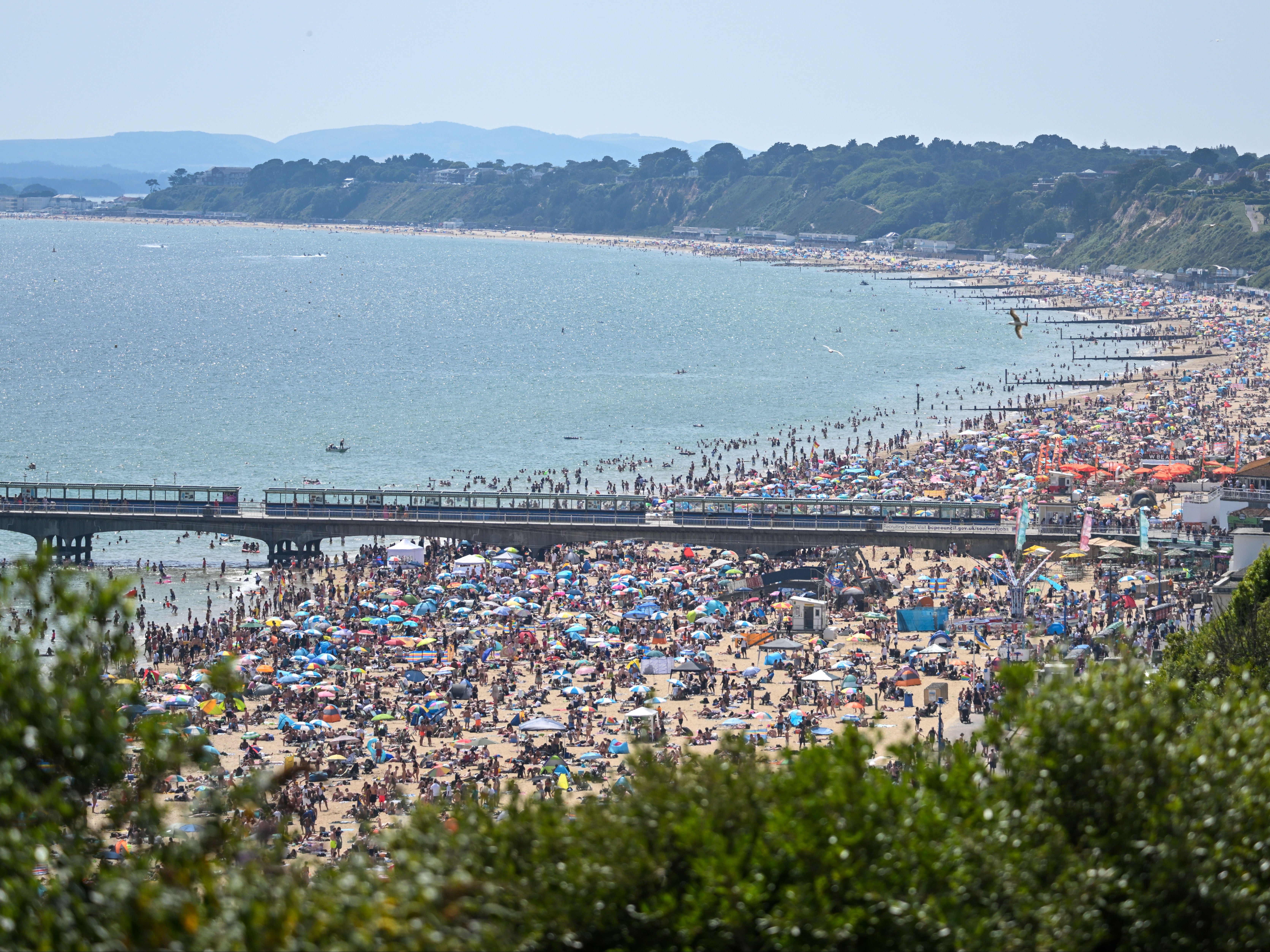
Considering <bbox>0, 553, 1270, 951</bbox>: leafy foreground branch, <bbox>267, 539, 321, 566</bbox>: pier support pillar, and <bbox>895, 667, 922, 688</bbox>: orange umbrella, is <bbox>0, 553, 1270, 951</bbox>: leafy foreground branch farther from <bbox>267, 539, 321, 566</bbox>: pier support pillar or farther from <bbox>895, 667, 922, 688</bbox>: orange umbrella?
<bbox>267, 539, 321, 566</bbox>: pier support pillar

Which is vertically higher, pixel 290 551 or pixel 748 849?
pixel 748 849

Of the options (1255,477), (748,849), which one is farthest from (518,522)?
(748,849)

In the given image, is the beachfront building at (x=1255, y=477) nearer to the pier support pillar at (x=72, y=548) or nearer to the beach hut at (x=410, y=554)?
the beach hut at (x=410, y=554)

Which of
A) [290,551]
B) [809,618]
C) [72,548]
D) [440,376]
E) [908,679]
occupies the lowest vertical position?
[72,548]

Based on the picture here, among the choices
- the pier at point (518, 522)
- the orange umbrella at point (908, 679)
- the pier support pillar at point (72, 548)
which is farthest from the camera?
the pier support pillar at point (72, 548)

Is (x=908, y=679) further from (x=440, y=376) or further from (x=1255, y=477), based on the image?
(x=440, y=376)

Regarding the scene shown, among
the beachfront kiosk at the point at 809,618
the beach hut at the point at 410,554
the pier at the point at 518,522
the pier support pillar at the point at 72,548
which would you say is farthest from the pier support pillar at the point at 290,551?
the beachfront kiosk at the point at 809,618
